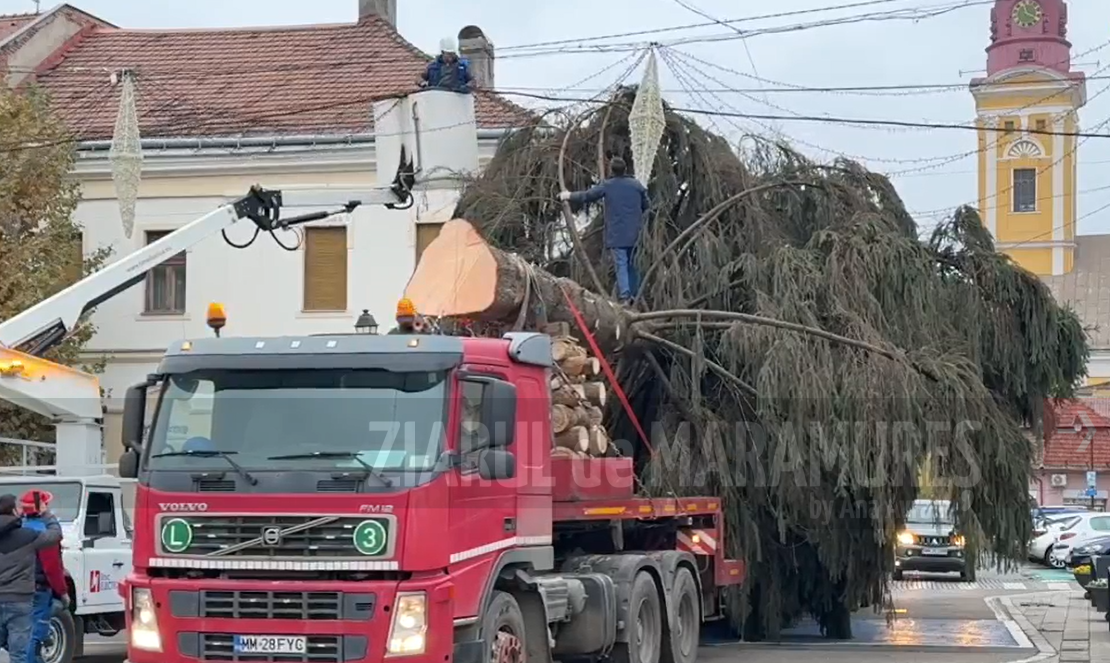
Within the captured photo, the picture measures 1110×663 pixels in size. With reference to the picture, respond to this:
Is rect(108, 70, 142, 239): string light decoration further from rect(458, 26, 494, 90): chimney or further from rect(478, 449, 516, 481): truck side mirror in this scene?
rect(458, 26, 494, 90): chimney

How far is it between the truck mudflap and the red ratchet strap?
454 cm

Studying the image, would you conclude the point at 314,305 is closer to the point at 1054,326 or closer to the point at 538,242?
the point at 538,242

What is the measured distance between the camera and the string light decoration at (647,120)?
49.5 ft

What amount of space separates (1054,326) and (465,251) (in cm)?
814

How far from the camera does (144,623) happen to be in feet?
32.8

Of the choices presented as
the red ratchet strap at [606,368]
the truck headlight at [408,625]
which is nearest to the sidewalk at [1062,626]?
the red ratchet strap at [606,368]

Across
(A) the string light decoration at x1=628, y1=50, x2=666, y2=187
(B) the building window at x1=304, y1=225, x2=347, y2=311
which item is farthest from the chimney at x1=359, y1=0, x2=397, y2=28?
(A) the string light decoration at x1=628, y1=50, x2=666, y2=187

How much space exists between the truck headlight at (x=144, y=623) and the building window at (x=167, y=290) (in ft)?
55.6

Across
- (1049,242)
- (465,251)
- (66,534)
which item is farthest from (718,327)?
(1049,242)

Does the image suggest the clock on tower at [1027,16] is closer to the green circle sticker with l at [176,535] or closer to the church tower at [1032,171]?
the church tower at [1032,171]

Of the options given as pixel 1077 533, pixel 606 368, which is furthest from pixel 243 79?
pixel 1077 533

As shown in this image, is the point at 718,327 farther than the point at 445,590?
Yes

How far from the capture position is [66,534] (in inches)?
585

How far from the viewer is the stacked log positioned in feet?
42.1
